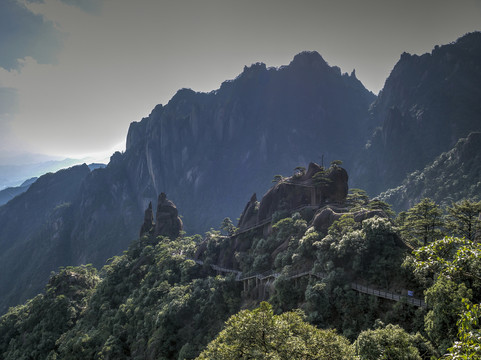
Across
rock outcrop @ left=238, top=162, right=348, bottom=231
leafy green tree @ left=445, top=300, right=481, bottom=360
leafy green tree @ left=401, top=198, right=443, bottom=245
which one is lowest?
leafy green tree @ left=445, top=300, right=481, bottom=360

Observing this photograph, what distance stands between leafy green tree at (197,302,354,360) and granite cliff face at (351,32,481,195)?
147 m

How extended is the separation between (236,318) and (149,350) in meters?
29.2

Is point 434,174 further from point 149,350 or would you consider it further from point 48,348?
point 48,348

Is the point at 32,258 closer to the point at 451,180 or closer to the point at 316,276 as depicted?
the point at 316,276

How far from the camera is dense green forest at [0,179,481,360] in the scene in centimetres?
1372

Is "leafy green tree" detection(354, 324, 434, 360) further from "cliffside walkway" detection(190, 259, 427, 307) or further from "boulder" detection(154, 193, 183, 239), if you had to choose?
"boulder" detection(154, 193, 183, 239)

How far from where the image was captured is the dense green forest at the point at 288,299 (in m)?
13.7

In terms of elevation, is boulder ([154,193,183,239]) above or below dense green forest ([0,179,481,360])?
above

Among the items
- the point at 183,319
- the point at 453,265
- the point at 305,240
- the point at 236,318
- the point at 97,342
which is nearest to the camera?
the point at 453,265

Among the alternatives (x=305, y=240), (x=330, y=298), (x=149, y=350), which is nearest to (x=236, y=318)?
(x=330, y=298)

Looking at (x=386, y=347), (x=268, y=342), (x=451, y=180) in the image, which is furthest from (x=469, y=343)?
(x=451, y=180)

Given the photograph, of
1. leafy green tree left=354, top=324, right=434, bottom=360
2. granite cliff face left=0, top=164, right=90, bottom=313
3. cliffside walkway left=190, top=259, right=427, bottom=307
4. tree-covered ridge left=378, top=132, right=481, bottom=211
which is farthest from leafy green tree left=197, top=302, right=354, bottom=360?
granite cliff face left=0, top=164, right=90, bottom=313

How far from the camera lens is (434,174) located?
109m

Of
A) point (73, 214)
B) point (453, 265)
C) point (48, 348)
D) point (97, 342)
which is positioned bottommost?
point (48, 348)
